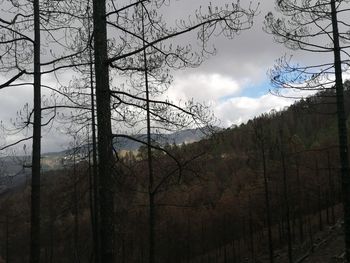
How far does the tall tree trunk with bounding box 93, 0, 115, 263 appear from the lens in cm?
563

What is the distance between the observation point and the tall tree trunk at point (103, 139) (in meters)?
5.63

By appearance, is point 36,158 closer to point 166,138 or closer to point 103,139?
point 166,138

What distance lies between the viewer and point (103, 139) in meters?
5.73

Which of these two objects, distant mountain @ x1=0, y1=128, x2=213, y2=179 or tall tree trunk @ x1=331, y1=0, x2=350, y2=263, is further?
tall tree trunk @ x1=331, y1=0, x2=350, y2=263

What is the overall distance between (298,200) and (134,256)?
86.0 feet

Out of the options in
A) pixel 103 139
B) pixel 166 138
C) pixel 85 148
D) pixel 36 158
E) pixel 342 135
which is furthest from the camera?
pixel 85 148

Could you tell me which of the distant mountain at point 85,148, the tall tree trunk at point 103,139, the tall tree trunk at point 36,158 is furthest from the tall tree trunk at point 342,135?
the tall tree trunk at point 36,158

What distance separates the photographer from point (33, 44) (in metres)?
8.94

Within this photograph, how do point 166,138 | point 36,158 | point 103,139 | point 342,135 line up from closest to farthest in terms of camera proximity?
point 103,139 → point 36,158 → point 342,135 → point 166,138

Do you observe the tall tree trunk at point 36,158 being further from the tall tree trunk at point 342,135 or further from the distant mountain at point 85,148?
the tall tree trunk at point 342,135

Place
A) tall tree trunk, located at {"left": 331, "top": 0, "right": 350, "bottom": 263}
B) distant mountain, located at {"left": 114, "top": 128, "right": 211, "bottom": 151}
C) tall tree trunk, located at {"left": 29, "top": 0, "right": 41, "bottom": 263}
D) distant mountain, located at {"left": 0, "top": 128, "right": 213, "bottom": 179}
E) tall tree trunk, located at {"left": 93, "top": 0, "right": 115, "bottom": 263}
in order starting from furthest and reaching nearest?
1. tall tree trunk, located at {"left": 331, "top": 0, "right": 350, "bottom": 263}
2. tall tree trunk, located at {"left": 29, "top": 0, "right": 41, "bottom": 263}
3. distant mountain, located at {"left": 0, "top": 128, "right": 213, "bottom": 179}
4. distant mountain, located at {"left": 114, "top": 128, "right": 211, "bottom": 151}
5. tall tree trunk, located at {"left": 93, "top": 0, "right": 115, "bottom": 263}

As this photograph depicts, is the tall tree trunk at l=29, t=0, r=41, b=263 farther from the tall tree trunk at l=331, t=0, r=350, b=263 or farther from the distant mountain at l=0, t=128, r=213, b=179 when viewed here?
the tall tree trunk at l=331, t=0, r=350, b=263

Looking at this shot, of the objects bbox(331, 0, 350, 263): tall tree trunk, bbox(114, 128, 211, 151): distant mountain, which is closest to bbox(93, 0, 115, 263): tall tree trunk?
bbox(114, 128, 211, 151): distant mountain

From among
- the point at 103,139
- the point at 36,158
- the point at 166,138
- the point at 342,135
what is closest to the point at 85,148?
the point at 166,138
